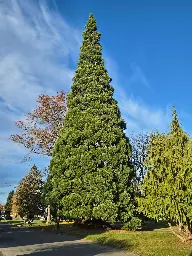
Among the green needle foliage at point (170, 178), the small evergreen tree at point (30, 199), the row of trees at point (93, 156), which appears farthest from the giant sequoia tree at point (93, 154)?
the small evergreen tree at point (30, 199)

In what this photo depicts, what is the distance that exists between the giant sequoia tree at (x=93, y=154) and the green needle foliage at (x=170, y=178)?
7650 millimetres

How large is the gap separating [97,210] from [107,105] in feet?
Result: 25.4

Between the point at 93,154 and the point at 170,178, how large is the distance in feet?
33.9

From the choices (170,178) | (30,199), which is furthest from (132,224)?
(30,199)

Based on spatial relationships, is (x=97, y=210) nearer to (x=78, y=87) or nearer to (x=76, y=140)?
(x=76, y=140)

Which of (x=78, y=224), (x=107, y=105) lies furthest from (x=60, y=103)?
(x=78, y=224)

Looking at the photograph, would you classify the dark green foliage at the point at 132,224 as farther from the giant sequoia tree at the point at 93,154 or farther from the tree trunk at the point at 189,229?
the tree trunk at the point at 189,229

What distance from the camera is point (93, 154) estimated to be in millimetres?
23469

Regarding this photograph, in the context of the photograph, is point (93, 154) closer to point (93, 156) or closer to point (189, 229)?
point (93, 156)

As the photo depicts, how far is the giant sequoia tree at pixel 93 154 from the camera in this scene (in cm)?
2242

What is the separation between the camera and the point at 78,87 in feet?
88.0

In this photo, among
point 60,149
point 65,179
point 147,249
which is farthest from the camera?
point 60,149

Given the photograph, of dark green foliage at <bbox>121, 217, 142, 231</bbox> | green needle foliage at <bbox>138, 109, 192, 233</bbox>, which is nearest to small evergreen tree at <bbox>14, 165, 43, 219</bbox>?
dark green foliage at <bbox>121, 217, 142, 231</bbox>

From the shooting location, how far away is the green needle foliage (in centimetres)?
1320
